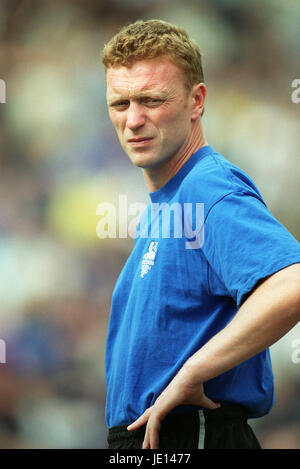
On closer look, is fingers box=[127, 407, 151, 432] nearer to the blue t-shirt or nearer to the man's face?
the blue t-shirt

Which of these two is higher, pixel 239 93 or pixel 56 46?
pixel 56 46

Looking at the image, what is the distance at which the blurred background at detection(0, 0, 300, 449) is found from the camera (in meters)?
1.79

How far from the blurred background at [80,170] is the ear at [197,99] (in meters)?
1.06

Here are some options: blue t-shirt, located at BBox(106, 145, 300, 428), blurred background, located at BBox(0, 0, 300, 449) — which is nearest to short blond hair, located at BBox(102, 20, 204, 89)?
blue t-shirt, located at BBox(106, 145, 300, 428)

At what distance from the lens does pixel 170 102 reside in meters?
0.72

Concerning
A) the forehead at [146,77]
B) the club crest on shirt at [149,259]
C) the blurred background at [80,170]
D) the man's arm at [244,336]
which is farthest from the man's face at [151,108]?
the blurred background at [80,170]

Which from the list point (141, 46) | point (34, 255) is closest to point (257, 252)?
point (141, 46)

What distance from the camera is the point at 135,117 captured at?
0.71 m

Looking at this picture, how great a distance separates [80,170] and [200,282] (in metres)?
1.32

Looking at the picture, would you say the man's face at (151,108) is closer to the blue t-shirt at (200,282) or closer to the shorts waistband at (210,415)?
the blue t-shirt at (200,282)

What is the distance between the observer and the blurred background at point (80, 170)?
1.79m

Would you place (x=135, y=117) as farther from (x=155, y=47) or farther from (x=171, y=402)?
(x=171, y=402)

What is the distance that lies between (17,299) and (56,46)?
827 mm
